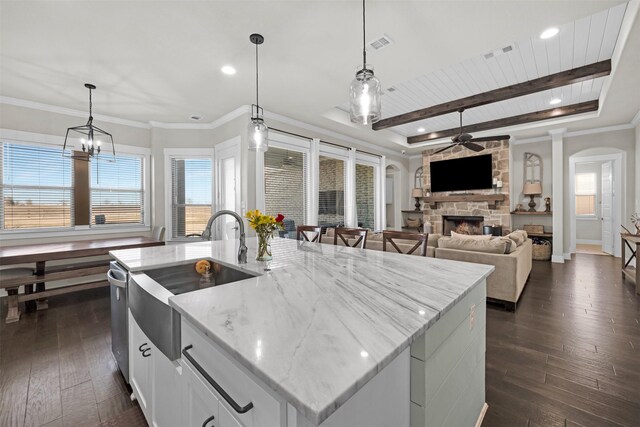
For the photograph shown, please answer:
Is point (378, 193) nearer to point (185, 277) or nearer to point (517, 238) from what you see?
point (517, 238)

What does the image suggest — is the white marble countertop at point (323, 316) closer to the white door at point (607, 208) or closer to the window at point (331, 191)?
the window at point (331, 191)

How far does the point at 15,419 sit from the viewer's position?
5.48 feet

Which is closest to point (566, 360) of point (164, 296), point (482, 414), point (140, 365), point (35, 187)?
point (482, 414)

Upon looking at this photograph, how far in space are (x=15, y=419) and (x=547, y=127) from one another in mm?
8086

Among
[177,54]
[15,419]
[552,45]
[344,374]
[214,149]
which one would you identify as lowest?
[15,419]

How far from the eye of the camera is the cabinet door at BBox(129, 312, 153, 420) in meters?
1.43

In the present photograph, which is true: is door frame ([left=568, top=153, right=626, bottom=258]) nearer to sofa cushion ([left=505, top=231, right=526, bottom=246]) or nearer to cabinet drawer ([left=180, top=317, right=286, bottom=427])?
sofa cushion ([left=505, top=231, right=526, bottom=246])

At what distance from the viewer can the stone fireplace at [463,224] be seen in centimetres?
694

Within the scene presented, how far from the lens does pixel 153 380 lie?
53.9 inches

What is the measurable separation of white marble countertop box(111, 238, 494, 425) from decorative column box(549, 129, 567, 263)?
5903 millimetres

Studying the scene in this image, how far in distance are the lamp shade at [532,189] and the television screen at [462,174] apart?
0.73 meters

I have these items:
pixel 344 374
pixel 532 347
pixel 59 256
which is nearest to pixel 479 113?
pixel 532 347

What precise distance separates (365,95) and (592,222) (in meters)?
9.73

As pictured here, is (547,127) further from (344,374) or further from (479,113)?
(344,374)
